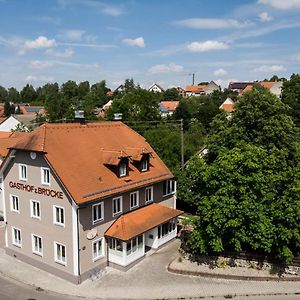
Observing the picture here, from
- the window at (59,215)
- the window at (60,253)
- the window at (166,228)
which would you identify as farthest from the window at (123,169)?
the window at (60,253)

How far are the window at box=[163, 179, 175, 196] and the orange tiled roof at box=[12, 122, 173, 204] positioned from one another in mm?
1213

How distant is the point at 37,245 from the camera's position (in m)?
26.2

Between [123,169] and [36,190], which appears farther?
[123,169]

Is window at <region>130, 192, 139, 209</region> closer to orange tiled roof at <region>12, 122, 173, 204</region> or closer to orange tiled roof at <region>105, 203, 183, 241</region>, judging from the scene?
orange tiled roof at <region>105, 203, 183, 241</region>

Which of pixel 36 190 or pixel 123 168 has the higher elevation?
pixel 123 168

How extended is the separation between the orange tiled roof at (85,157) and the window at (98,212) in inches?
34.7

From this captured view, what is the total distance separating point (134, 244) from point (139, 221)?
1687 mm

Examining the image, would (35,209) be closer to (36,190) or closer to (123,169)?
(36,190)

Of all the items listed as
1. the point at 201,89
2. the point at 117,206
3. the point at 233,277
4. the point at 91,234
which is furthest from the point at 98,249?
the point at 201,89

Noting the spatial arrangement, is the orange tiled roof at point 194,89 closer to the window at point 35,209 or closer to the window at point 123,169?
the window at point 123,169

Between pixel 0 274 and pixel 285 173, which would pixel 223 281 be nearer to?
pixel 285 173

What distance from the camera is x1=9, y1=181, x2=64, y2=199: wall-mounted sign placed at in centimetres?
2404

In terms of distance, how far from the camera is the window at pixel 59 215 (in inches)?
943

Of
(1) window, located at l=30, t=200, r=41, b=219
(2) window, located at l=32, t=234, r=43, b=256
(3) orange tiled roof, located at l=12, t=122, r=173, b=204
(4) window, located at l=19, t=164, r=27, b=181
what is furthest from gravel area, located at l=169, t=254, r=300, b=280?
(4) window, located at l=19, t=164, r=27, b=181
